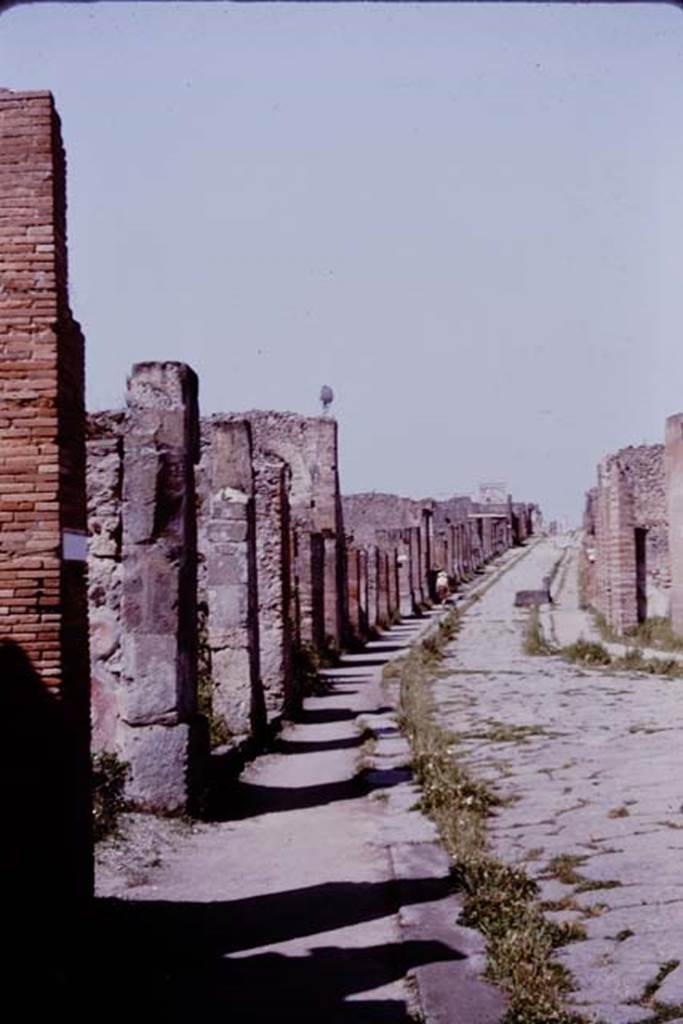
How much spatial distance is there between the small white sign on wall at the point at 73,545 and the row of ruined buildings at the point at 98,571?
0.5 inches

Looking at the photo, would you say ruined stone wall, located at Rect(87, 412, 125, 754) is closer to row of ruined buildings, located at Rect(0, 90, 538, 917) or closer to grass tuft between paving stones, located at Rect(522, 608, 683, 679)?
row of ruined buildings, located at Rect(0, 90, 538, 917)

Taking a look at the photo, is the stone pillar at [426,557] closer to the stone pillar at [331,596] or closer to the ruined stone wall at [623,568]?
the ruined stone wall at [623,568]

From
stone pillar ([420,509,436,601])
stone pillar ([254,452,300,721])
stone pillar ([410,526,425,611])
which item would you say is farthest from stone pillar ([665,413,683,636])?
stone pillar ([420,509,436,601])

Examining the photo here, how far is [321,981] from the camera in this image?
4.45 m

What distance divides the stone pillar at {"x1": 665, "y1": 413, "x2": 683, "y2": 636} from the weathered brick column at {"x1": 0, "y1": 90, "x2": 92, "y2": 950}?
1170 cm

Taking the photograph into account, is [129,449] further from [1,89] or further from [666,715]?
[666,715]

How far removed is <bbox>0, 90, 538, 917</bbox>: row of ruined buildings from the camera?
470 cm

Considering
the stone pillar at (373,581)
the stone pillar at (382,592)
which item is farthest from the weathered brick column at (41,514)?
the stone pillar at (382,592)

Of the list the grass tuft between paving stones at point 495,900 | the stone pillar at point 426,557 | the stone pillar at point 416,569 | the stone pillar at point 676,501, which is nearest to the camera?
the grass tuft between paving stones at point 495,900

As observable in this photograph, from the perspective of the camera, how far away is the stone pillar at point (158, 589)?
7.26m

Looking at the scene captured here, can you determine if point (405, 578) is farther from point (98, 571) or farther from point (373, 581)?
point (98, 571)

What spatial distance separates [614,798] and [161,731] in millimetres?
2598

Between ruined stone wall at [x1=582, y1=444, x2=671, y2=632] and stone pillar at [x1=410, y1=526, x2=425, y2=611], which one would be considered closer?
ruined stone wall at [x1=582, y1=444, x2=671, y2=632]

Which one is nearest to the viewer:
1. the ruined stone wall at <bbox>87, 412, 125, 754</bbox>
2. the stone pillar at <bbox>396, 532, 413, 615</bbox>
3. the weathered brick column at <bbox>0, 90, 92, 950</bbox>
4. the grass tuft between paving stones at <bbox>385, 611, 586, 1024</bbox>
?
the grass tuft between paving stones at <bbox>385, 611, 586, 1024</bbox>
